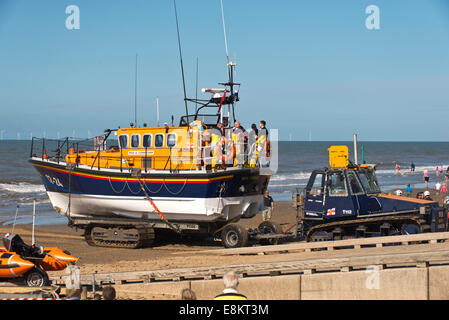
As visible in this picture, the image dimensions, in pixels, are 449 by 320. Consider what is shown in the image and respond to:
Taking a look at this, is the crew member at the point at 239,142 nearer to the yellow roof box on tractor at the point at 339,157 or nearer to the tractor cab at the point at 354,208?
the tractor cab at the point at 354,208

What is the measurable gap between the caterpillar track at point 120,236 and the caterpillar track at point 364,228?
475 cm

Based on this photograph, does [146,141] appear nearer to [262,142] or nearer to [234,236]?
[262,142]

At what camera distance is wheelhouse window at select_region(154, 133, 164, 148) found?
1617 cm

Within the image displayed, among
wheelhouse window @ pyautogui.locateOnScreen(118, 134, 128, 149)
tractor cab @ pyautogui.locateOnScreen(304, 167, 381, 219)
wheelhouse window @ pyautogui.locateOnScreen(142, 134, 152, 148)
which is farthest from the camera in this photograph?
wheelhouse window @ pyautogui.locateOnScreen(118, 134, 128, 149)

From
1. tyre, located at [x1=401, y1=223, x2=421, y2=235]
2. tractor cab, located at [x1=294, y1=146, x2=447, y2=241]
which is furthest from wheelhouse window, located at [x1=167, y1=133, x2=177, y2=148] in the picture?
tyre, located at [x1=401, y1=223, x2=421, y2=235]

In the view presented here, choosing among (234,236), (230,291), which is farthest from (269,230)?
(230,291)

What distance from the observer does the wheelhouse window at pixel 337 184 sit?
14467 millimetres

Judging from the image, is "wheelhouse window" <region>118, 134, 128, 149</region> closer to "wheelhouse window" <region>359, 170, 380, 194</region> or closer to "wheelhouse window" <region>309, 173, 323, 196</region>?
"wheelhouse window" <region>309, 173, 323, 196</region>

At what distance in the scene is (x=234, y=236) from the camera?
15344 mm

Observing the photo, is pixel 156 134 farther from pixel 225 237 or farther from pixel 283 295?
pixel 283 295

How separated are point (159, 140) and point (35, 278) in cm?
664

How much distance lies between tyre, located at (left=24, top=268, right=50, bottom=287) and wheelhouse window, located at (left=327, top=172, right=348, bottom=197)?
766 cm

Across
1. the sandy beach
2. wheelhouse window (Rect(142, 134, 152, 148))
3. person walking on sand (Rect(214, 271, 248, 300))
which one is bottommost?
the sandy beach

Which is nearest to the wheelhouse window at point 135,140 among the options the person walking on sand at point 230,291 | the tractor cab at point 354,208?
the tractor cab at point 354,208
